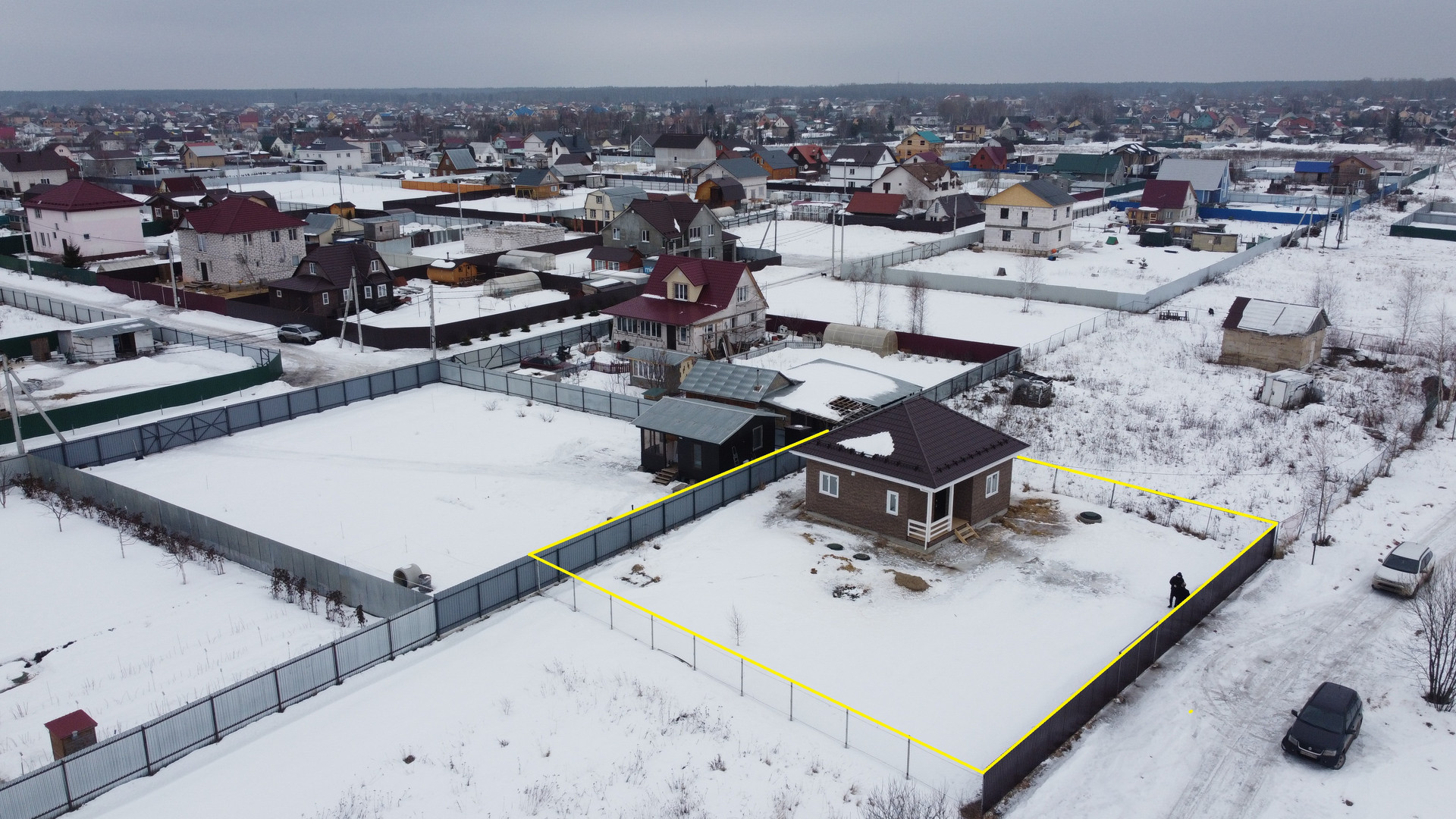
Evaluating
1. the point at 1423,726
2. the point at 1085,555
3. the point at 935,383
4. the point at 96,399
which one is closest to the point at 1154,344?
the point at 935,383

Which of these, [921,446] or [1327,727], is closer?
[1327,727]

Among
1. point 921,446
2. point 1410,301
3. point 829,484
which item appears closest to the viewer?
point 921,446

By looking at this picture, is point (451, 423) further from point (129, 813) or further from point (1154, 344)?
point (1154, 344)

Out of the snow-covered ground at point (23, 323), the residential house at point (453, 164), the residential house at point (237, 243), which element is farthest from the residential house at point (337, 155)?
the snow-covered ground at point (23, 323)

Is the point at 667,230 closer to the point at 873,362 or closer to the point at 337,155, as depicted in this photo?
the point at 873,362

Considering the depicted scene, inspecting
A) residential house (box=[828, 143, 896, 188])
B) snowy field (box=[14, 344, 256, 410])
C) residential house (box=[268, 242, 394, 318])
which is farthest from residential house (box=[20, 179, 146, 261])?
residential house (box=[828, 143, 896, 188])

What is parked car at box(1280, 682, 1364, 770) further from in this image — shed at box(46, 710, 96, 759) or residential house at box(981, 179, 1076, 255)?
residential house at box(981, 179, 1076, 255)

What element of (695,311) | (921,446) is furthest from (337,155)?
(921,446)
